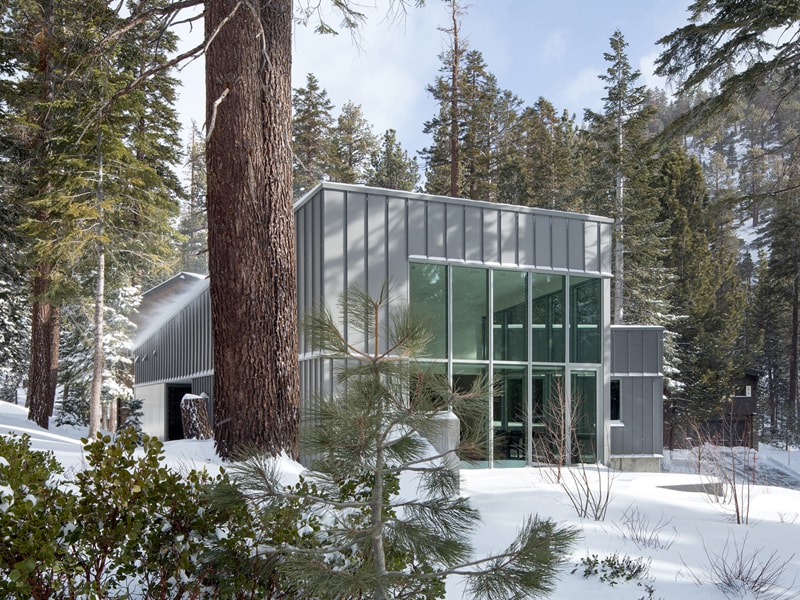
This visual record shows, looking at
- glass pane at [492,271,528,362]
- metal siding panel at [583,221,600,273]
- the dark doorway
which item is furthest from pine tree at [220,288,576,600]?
the dark doorway

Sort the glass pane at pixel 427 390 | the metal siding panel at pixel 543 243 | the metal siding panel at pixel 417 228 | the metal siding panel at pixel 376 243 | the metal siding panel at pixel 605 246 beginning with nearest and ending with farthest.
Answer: the glass pane at pixel 427 390 → the metal siding panel at pixel 376 243 → the metal siding panel at pixel 417 228 → the metal siding panel at pixel 543 243 → the metal siding panel at pixel 605 246

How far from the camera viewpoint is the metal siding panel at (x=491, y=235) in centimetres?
1136

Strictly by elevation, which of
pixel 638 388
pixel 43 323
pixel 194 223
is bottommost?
pixel 638 388

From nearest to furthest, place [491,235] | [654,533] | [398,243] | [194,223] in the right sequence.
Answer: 1. [654,533]
2. [398,243]
3. [491,235]
4. [194,223]

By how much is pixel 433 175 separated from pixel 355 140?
5.34 meters

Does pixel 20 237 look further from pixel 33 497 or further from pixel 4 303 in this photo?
pixel 33 497

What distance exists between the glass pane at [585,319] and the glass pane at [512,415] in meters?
1.26

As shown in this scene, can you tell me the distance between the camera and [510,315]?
1166cm

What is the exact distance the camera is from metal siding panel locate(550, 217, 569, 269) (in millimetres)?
12031

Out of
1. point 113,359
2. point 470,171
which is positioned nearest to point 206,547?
point 113,359

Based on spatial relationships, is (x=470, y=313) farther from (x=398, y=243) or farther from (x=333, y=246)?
(x=333, y=246)

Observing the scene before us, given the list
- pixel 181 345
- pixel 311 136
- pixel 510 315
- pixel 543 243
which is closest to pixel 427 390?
pixel 510 315

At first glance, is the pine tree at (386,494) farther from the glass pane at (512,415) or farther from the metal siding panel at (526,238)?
the metal siding panel at (526,238)

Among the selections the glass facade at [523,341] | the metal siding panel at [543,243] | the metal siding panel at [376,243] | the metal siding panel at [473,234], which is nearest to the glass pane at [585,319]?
the glass facade at [523,341]
